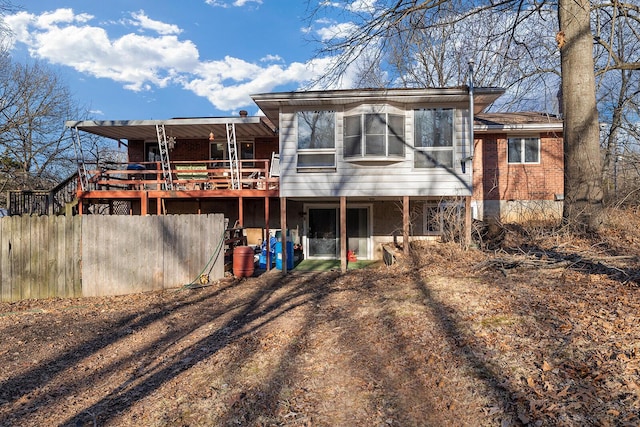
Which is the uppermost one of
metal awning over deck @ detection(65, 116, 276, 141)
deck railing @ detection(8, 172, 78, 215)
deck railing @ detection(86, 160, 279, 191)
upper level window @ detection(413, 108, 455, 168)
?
metal awning over deck @ detection(65, 116, 276, 141)

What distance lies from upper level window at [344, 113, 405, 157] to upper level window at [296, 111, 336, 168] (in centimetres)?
59

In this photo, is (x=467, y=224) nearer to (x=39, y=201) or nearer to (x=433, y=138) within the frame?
(x=433, y=138)

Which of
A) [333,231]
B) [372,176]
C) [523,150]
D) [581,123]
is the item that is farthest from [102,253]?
[523,150]

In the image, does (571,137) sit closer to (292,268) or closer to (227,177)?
(292,268)

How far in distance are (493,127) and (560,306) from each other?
431 inches

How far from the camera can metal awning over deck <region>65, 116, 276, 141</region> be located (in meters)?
12.9

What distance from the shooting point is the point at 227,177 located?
14047mm

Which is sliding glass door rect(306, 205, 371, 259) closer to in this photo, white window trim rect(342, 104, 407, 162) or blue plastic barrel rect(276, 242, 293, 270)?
blue plastic barrel rect(276, 242, 293, 270)

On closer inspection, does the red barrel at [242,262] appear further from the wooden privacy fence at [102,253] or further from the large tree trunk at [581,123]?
the large tree trunk at [581,123]

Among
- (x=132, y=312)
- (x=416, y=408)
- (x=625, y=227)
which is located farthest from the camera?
(x=625, y=227)

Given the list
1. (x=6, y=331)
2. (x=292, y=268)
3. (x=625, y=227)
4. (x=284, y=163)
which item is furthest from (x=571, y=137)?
(x=6, y=331)

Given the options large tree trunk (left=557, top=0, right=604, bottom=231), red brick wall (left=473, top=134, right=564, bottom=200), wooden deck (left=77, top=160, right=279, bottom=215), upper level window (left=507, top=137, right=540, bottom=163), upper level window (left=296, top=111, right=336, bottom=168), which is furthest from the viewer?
upper level window (left=507, top=137, right=540, bottom=163)

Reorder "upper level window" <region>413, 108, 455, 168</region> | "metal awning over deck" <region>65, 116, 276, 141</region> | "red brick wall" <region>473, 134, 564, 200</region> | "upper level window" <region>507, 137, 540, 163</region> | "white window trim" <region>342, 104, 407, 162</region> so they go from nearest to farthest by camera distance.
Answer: "white window trim" <region>342, 104, 407, 162</region> → "upper level window" <region>413, 108, 455, 168</region> → "metal awning over deck" <region>65, 116, 276, 141</region> → "red brick wall" <region>473, 134, 564, 200</region> → "upper level window" <region>507, 137, 540, 163</region>

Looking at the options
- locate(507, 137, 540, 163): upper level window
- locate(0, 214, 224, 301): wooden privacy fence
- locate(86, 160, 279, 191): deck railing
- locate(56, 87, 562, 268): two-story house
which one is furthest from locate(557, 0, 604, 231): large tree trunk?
locate(0, 214, 224, 301): wooden privacy fence
